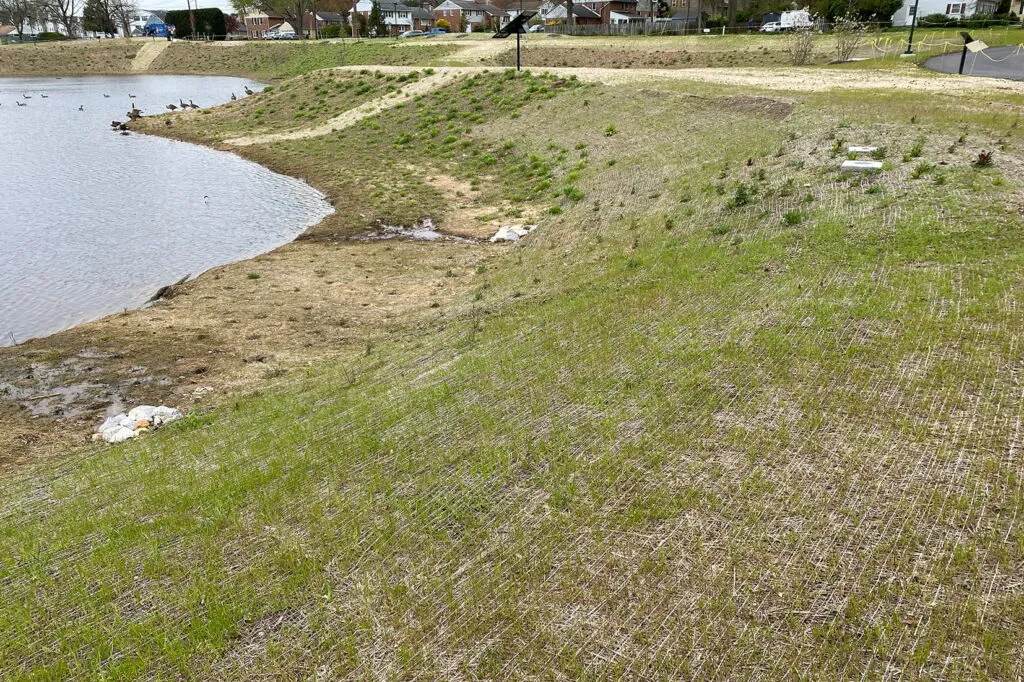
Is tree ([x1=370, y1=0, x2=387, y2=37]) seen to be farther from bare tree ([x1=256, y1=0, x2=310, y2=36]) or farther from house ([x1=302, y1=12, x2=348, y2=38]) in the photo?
house ([x1=302, y1=12, x2=348, y2=38])

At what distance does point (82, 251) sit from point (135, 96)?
41.8 m

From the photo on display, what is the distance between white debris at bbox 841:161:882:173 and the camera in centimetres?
1310

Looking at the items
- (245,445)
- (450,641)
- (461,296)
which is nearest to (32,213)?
(461,296)

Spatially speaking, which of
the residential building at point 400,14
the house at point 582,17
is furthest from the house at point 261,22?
the house at point 582,17

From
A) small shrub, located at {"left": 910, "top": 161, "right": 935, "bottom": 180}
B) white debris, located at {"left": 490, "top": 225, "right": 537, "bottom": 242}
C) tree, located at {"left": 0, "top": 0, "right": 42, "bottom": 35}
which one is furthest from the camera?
tree, located at {"left": 0, "top": 0, "right": 42, "bottom": 35}

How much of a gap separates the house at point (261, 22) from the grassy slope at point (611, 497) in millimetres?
122384

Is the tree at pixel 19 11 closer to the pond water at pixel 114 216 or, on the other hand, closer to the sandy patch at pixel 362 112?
the pond water at pixel 114 216

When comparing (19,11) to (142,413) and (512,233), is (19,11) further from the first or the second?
(142,413)

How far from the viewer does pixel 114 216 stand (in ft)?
66.7

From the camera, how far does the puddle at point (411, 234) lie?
57.8 feet

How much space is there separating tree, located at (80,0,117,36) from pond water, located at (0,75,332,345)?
86.9 meters

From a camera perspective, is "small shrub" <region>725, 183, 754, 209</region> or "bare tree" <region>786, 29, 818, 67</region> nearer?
"small shrub" <region>725, 183, 754, 209</region>

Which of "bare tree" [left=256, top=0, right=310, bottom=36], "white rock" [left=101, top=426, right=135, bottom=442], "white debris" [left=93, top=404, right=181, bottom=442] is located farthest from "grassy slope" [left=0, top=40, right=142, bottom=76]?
"white rock" [left=101, top=426, right=135, bottom=442]

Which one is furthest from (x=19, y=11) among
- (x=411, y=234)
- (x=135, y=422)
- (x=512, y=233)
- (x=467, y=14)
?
(x=135, y=422)
